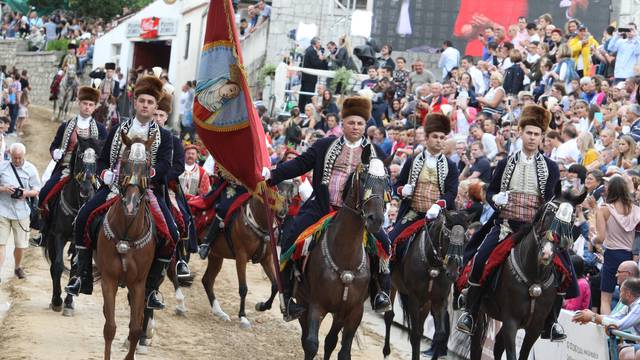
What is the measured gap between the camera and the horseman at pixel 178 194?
1282 centimetres

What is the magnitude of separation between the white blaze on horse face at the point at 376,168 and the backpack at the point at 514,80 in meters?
13.4

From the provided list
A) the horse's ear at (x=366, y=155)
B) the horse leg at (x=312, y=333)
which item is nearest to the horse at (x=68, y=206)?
the horse leg at (x=312, y=333)

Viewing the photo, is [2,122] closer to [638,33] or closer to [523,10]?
[638,33]

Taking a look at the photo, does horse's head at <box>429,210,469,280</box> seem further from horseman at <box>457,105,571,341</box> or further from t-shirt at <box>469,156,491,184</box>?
t-shirt at <box>469,156,491,184</box>

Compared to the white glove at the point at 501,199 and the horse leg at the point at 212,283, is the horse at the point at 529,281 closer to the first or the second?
the white glove at the point at 501,199

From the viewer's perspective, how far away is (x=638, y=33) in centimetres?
2212

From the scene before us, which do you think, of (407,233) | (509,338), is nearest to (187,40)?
(407,233)

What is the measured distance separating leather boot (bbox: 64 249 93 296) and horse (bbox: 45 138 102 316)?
2.38m

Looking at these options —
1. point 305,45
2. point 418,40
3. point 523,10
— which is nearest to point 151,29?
point 305,45

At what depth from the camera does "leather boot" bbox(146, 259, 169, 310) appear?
12328mm

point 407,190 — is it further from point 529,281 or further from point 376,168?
point 376,168

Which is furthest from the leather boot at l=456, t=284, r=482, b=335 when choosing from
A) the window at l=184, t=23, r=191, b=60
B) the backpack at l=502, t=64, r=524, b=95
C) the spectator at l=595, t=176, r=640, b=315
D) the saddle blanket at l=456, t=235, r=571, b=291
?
the window at l=184, t=23, r=191, b=60

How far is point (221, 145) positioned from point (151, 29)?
112 ft

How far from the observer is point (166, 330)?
1485 cm
